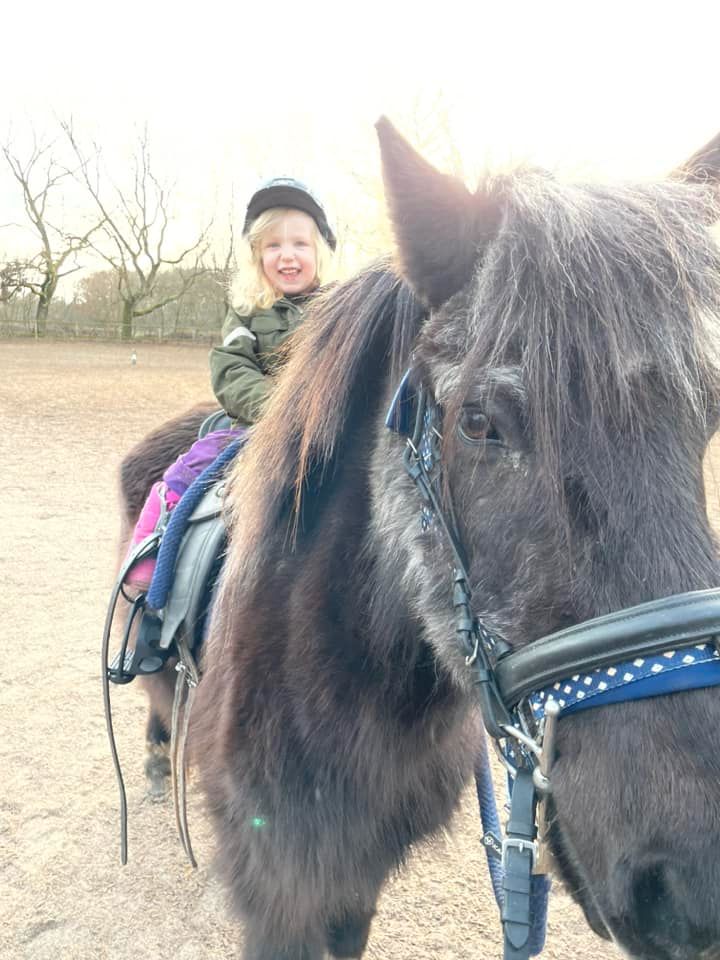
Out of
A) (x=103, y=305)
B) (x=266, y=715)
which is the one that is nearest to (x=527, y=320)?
(x=266, y=715)

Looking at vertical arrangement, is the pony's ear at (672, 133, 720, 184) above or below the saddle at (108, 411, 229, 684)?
above

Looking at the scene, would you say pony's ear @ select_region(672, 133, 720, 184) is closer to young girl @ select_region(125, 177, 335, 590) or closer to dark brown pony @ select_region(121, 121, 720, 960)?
dark brown pony @ select_region(121, 121, 720, 960)

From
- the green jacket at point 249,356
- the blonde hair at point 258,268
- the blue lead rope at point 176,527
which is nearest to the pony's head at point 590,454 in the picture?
the blue lead rope at point 176,527

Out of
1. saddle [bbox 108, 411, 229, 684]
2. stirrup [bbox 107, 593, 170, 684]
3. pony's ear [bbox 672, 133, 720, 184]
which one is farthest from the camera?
stirrup [bbox 107, 593, 170, 684]

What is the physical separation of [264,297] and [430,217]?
1726 mm

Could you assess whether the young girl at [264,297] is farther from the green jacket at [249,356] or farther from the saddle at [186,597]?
the saddle at [186,597]

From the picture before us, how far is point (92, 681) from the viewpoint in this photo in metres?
4.43

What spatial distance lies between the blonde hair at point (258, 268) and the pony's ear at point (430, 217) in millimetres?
1660

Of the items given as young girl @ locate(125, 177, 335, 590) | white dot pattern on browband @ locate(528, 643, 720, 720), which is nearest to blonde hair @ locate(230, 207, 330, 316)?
Result: young girl @ locate(125, 177, 335, 590)

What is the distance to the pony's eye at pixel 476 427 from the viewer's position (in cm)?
124

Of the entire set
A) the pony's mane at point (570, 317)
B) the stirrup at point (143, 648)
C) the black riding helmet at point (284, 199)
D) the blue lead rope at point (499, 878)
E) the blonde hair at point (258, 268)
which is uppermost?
the black riding helmet at point (284, 199)

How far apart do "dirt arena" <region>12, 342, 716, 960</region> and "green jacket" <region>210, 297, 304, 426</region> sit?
62.3 inches

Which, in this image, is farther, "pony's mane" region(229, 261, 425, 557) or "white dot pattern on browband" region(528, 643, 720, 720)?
"pony's mane" region(229, 261, 425, 557)

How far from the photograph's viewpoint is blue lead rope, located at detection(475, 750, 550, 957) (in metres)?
1.67
